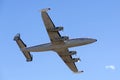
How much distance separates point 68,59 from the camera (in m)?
143

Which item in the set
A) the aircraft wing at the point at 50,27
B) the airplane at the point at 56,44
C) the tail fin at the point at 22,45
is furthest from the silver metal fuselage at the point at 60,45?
the tail fin at the point at 22,45

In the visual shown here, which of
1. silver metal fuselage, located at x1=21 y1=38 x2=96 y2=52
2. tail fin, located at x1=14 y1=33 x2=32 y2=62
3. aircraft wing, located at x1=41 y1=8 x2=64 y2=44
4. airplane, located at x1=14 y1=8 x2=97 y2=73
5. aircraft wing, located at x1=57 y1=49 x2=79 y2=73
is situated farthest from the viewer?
tail fin, located at x1=14 y1=33 x2=32 y2=62

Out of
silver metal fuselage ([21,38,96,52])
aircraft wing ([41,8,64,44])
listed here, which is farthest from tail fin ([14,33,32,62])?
aircraft wing ([41,8,64,44])

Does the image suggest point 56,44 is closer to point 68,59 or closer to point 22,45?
point 68,59

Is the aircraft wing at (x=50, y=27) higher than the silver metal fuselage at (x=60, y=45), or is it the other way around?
the aircraft wing at (x=50, y=27)

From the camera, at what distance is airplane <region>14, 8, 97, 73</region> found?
123819 mm

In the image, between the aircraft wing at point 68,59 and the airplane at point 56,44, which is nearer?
the airplane at point 56,44

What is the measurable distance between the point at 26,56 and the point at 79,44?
81.5 ft

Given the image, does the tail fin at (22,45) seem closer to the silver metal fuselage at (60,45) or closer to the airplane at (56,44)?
the airplane at (56,44)

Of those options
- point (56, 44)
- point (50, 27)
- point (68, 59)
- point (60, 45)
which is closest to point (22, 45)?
point (68, 59)

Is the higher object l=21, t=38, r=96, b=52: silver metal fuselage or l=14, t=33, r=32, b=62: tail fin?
l=14, t=33, r=32, b=62: tail fin

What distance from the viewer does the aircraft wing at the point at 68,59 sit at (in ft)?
455

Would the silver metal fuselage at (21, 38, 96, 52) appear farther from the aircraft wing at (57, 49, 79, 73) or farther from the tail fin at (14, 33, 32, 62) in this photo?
the aircraft wing at (57, 49, 79, 73)

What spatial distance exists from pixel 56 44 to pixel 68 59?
15.0 m
